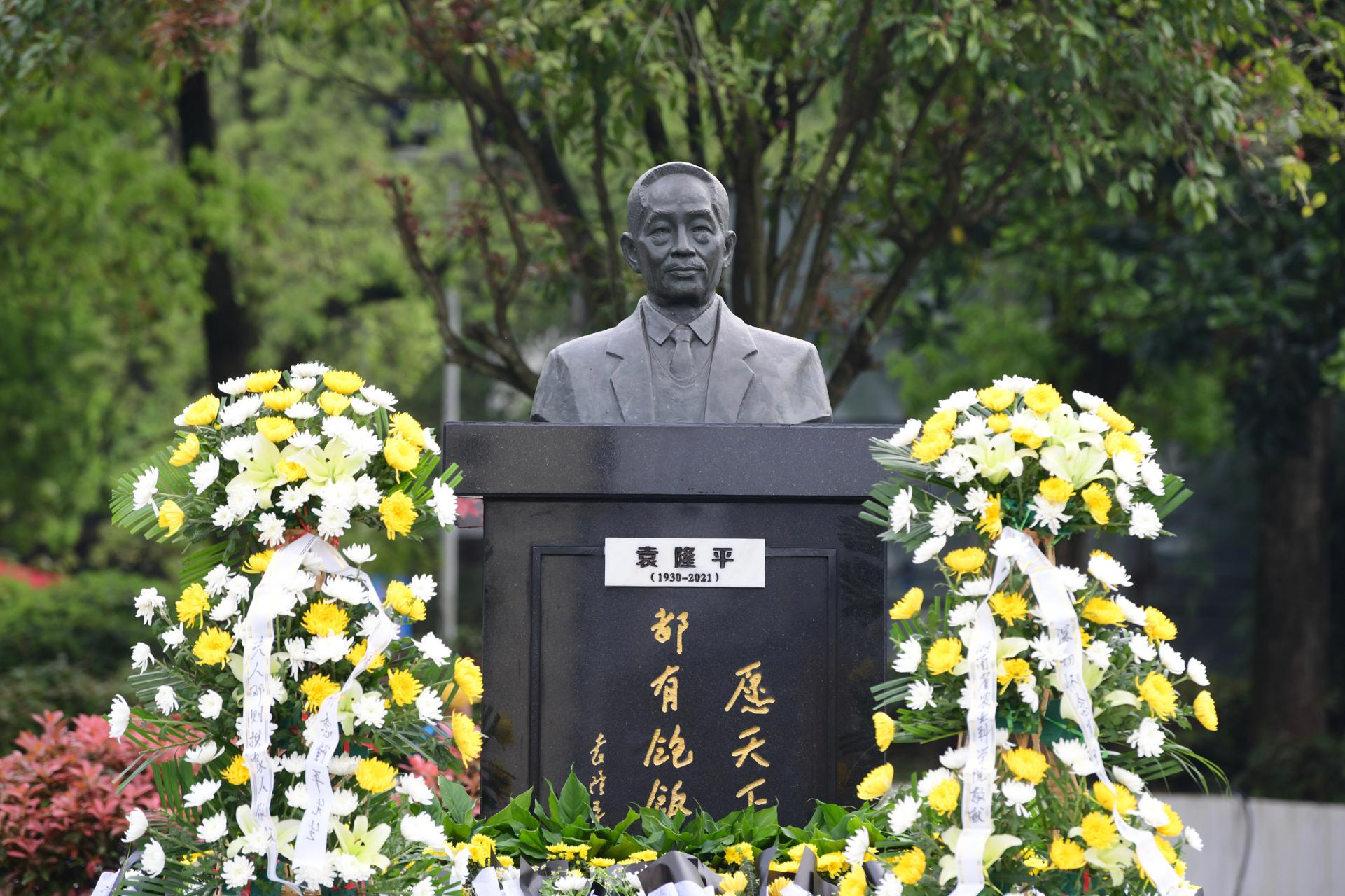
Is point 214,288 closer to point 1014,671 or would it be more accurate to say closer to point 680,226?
point 680,226

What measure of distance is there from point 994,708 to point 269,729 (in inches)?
60.0

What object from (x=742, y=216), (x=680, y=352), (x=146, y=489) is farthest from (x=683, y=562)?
(x=742, y=216)

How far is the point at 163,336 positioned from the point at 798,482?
11.4 m

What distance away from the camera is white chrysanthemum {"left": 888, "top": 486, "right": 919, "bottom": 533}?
3.38 metres

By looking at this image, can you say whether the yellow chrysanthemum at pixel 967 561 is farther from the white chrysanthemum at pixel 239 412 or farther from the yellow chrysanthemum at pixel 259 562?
the white chrysanthemum at pixel 239 412

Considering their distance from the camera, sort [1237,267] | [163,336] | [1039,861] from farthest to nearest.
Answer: [163,336] → [1237,267] → [1039,861]

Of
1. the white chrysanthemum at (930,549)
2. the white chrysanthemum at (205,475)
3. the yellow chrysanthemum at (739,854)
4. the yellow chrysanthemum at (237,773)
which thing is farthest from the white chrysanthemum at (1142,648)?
the white chrysanthemum at (205,475)

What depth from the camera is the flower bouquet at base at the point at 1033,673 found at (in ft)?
10.4

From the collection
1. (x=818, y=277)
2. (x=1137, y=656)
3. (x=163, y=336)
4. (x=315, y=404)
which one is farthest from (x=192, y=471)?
(x=163, y=336)

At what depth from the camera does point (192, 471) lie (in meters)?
3.47

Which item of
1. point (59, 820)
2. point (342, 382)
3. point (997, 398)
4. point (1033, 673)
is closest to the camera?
point (1033, 673)

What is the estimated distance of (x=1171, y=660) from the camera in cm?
332

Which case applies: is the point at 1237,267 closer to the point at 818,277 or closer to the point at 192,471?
the point at 818,277

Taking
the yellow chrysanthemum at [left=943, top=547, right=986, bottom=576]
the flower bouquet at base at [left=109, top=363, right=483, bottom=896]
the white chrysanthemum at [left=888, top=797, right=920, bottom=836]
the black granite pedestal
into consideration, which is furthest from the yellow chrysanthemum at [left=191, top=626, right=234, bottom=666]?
the yellow chrysanthemum at [left=943, top=547, right=986, bottom=576]
